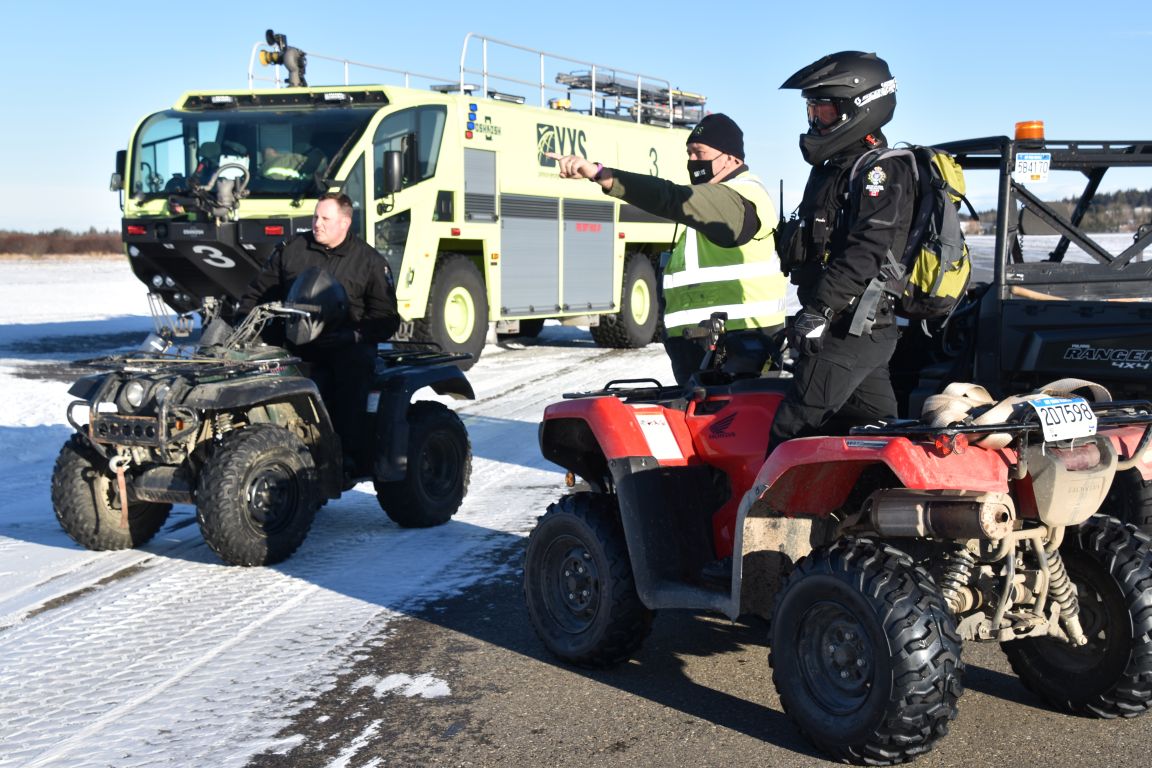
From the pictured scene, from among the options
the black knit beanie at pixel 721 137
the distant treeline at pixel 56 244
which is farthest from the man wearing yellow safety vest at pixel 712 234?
the distant treeline at pixel 56 244

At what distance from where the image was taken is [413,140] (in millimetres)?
14281

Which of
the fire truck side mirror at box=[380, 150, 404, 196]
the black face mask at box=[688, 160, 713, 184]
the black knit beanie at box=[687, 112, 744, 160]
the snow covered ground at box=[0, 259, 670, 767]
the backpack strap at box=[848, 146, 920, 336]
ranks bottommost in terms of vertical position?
the snow covered ground at box=[0, 259, 670, 767]

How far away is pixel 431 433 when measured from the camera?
7559 millimetres

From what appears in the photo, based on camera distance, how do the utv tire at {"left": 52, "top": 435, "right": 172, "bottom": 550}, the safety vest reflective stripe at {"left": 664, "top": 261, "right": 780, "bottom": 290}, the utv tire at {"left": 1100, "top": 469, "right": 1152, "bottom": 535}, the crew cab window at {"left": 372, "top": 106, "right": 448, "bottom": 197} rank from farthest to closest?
the crew cab window at {"left": 372, "top": 106, "right": 448, "bottom": 197} < the utv tire at {"left": 52, "top": 435, "right": 172, "bottom": 550} < the safety vest reflective stripe at {"left": 664, "top": 261, "right": 780, "bottom": 290} < the utv tire at {"left": 1100, "top": 469, "right": 1152, "bottom": 535}

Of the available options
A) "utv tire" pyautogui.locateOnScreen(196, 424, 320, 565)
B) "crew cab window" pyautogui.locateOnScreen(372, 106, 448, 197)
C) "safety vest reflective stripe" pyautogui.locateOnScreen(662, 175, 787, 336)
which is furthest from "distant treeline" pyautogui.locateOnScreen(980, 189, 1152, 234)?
"crew cab window" pyautogui.locateOnScreen(372, 106, 448, 197)

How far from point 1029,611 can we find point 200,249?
11.3m

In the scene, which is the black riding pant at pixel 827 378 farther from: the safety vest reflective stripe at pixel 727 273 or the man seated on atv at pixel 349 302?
the man seated on atv at pixel 349 302

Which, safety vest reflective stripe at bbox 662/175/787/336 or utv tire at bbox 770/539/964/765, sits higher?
safety vest reflective stripe at bbox 662/175/787/336

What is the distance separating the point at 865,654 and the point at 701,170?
2.27 m

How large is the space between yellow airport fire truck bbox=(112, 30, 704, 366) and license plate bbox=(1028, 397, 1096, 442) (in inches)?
360

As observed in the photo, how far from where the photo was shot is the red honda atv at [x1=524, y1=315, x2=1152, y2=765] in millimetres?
3766

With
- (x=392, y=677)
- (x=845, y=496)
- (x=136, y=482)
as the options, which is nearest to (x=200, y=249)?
(x=136, y=482)

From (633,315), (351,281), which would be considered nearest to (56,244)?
(633,315)

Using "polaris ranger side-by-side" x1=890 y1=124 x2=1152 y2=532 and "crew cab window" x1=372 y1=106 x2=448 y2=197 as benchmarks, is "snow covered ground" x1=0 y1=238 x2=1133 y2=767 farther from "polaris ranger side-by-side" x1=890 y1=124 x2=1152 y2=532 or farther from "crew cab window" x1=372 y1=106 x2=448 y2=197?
"crew cab window" x1=372 y1=106 x2=448 y2=197
